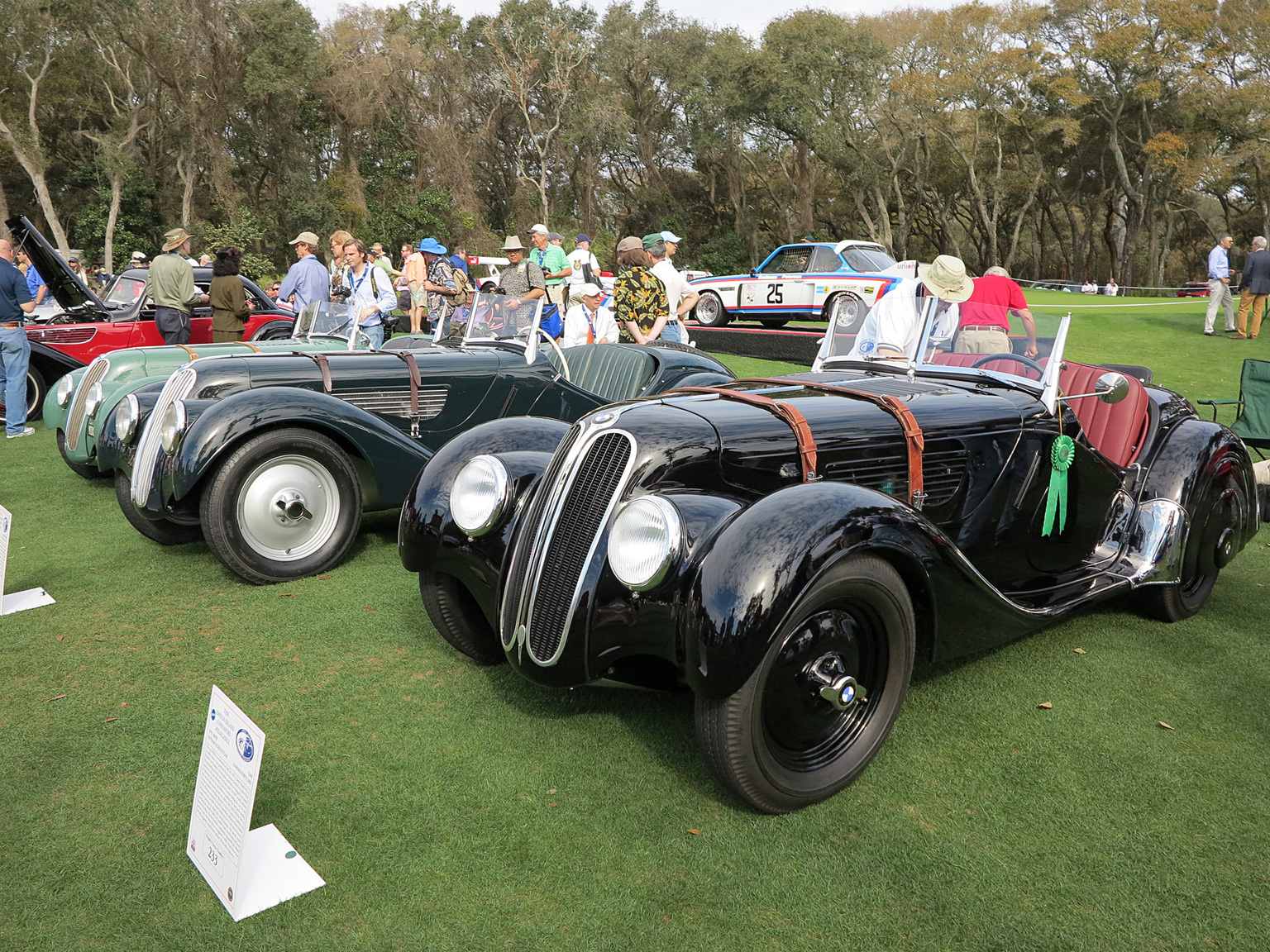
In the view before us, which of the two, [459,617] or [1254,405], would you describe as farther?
[1254,405]

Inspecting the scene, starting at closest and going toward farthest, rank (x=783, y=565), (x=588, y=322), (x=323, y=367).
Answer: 1. (x=783, y=565)
2. (x=323, y=367)
3. (x=588, y=322)

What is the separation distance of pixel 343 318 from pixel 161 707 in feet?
16.8

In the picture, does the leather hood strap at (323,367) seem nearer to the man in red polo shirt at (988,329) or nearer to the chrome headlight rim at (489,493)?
the chrome headlight rim at (489,493)

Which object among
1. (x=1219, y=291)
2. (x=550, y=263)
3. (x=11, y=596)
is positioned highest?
(x=1219, y=291)

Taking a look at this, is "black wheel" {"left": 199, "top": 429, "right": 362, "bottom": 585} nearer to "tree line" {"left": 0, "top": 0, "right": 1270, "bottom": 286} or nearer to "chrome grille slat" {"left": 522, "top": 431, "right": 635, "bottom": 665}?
"chrome grille slat" {"left": 522, "top": 431, "right": 635, "bottom": 665}

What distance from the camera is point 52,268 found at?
9.99 m

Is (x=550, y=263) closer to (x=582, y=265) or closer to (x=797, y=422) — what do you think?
(x=582, y=265)

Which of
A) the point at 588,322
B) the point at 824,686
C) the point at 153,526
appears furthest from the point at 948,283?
the point at 153,526

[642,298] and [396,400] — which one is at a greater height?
[642,298]

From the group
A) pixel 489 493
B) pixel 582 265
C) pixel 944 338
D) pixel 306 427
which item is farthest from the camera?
pixel 582 265

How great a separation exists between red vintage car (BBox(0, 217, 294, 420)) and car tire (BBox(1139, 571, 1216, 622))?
9.28 m

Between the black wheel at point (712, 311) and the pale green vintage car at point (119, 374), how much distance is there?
1181 cm

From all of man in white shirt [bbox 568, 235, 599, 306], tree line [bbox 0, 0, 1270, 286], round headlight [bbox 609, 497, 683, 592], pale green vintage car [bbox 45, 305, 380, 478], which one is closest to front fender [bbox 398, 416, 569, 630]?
round headlight [bbox 609, 497, 683, 592]

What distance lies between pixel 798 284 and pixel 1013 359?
13935 mm
